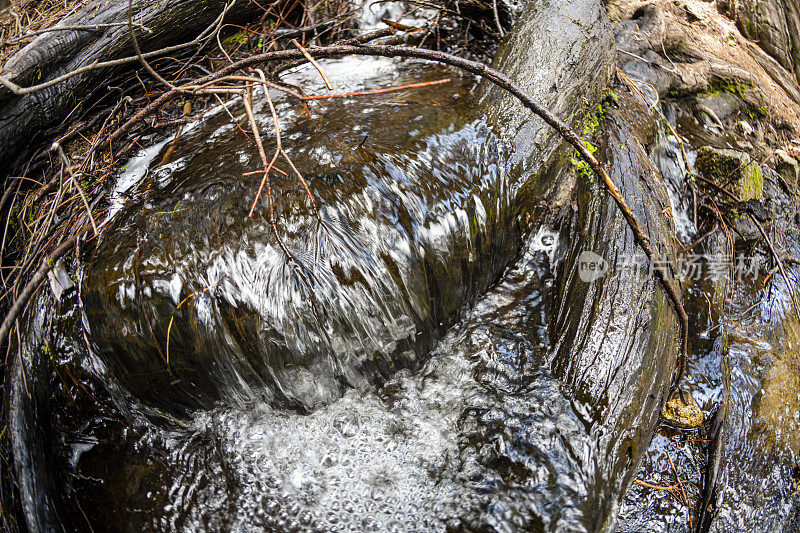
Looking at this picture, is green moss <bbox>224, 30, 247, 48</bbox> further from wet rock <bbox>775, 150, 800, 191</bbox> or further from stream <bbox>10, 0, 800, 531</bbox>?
wet rock <bbox>775, 150, 800, 191</bbox>

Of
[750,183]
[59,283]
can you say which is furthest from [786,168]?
[59,283]

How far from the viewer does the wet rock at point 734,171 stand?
2.94 m

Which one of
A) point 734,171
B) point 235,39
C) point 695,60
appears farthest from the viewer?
point 695,60

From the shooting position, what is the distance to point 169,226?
217cm

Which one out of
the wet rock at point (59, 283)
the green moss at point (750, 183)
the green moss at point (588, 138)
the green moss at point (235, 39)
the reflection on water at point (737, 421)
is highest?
the green moss at point (235, 39)

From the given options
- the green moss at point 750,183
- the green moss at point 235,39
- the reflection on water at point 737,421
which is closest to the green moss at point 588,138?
the reflection on water at point 737,421

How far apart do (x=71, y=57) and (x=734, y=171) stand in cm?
385

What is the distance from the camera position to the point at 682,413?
7.31ft

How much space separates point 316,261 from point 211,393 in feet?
2.38

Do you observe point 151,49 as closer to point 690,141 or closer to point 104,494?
point 104,494

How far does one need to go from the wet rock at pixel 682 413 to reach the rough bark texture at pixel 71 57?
336 centimetres

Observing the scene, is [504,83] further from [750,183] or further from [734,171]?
[750,183]

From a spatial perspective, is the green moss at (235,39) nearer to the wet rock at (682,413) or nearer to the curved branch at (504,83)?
the curved branch at (504,83)

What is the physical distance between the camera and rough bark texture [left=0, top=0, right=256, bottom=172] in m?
2.46
